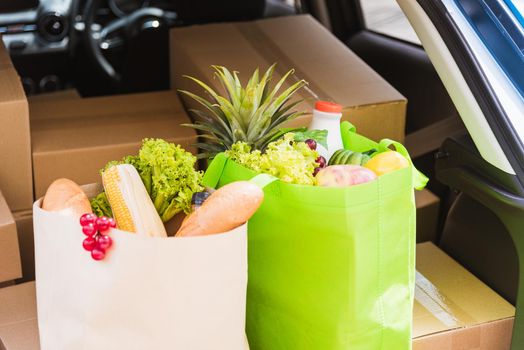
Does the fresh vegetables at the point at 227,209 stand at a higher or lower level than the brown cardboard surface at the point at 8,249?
higher

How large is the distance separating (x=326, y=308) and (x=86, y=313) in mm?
397

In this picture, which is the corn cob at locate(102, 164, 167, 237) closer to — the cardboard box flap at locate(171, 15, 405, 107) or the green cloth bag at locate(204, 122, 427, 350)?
the green cloth bag at locate(204, 122, 427, 350)

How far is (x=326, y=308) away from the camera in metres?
1.39

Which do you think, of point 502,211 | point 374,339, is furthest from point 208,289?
point 502,211

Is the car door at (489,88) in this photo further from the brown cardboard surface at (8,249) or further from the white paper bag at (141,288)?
the brown cardboard surface at (8,249)

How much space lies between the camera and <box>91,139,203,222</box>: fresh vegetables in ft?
4.57

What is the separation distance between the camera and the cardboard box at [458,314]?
1.61 meters

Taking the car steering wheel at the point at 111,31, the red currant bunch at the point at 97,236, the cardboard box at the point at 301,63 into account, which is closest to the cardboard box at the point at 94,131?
the cardboard box at the point at 301,63

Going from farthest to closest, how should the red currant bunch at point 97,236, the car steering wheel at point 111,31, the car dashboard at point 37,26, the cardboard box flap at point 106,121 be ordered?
1. the car dashboard at point 37,26
2. the car steering wheel at point 111,31
3. the cardboard box flap at point 106,121
4. the red currant bunch at point 97,236

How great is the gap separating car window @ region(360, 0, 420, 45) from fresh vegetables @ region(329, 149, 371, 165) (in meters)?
1.31

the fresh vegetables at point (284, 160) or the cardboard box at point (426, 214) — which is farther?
the cardboard box at point (426, 214)

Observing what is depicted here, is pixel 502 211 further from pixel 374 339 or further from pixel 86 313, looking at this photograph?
pixel 86 313

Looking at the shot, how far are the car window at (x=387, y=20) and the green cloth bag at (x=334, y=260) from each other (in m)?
1.38

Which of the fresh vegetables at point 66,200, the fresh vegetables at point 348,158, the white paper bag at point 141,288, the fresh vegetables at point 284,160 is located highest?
the fresh vegetables at point 284,160
